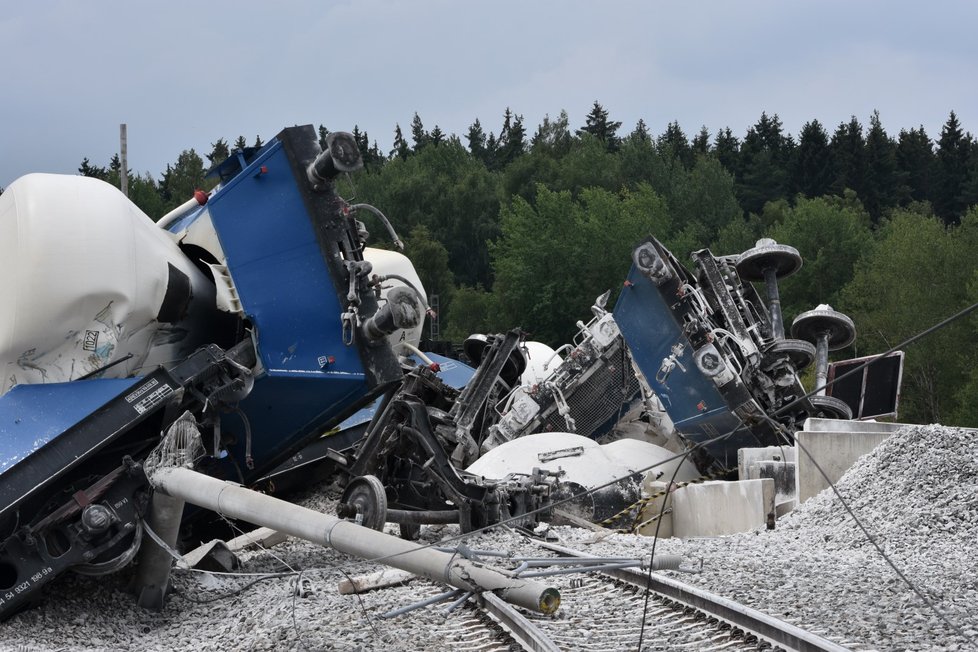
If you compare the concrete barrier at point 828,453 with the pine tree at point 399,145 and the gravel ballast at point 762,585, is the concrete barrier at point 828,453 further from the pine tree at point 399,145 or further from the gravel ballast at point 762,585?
the pine tree at point 399,145

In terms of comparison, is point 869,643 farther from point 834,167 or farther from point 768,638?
point 834,167

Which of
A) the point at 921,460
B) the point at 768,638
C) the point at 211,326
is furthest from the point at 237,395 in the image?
the point at 921,460

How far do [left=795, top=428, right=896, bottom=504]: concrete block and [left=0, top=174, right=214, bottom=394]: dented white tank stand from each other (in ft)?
22.0

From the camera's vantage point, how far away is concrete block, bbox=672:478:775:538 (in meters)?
12.5

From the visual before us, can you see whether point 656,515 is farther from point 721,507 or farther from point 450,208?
point 450,208

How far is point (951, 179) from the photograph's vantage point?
83.6 m

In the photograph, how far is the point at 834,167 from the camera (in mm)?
84875

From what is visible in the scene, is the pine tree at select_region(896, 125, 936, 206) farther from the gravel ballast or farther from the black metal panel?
the gravel ballast

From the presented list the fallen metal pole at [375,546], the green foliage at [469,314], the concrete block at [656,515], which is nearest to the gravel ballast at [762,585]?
the fallen metal pole at [375,546]

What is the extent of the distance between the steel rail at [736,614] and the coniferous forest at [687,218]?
31.0 metres

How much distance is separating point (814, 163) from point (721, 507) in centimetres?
7703

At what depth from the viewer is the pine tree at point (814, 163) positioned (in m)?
85.2

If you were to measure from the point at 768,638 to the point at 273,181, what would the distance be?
245 inches

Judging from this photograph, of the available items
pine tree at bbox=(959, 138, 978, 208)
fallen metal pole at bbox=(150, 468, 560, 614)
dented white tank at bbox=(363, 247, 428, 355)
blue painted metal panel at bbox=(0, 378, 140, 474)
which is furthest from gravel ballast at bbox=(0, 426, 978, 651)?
pine tree at bbox=(959, 138, 978, 208)
